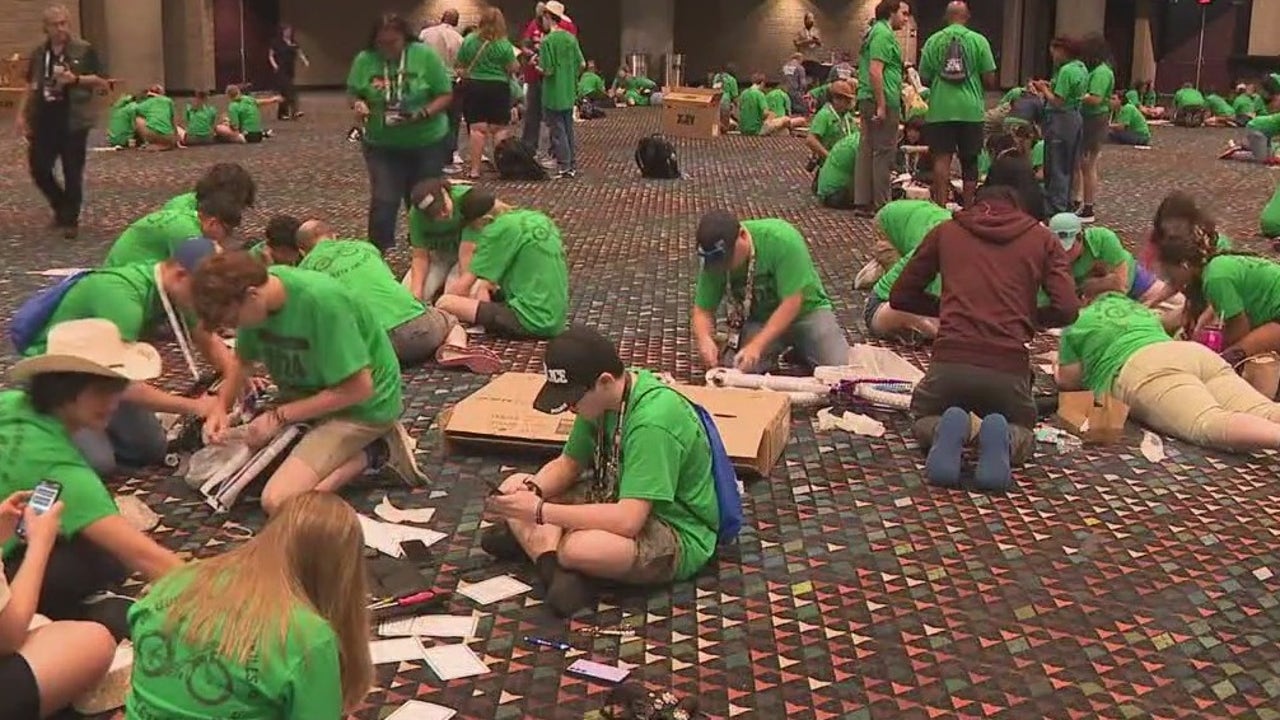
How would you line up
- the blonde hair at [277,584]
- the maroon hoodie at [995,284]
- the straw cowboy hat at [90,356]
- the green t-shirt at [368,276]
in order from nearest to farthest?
the blonde hair at [277,584] → the straw cowboy hat at [90,356] → the maroon hoodie at [995,284] → the green t-shirt at [368,276]

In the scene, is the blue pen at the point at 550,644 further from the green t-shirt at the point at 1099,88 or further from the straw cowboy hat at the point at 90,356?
the green t-shirt at the point at 1099,88

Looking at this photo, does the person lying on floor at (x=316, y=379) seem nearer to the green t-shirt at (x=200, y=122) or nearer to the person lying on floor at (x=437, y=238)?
the person lying on floor at (x=437, y=238)

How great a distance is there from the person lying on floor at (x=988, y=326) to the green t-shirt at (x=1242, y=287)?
0.77 meters

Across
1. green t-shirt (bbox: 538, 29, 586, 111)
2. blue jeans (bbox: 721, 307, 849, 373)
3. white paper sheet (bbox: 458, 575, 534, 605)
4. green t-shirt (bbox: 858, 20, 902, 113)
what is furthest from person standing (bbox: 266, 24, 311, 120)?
white paper sheet (bbox: 458, 575, 534, 605)

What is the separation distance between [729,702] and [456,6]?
3035 cm

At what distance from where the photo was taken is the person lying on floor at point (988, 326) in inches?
195

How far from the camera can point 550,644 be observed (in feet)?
11.6

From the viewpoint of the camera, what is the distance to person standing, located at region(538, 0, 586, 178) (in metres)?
13.3

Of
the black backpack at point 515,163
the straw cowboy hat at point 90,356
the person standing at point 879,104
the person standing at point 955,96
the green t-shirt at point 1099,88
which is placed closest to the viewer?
the straw cowboy hat at point 90,356

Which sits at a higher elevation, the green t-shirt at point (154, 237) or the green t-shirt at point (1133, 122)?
the green t-shirt at point (1133, 122)

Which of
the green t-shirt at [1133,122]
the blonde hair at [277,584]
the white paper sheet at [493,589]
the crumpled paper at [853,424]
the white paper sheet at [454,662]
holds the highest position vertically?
Result: the green t-shirt at [1133,122]

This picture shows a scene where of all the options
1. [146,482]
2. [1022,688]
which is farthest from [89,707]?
[1022,688]

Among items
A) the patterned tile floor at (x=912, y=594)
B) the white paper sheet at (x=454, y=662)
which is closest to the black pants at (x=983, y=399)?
the patterned tile floor at (x=912, y=594)

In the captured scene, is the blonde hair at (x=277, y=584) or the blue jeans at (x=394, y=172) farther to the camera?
the blue jeans at (x=394, y=172)
